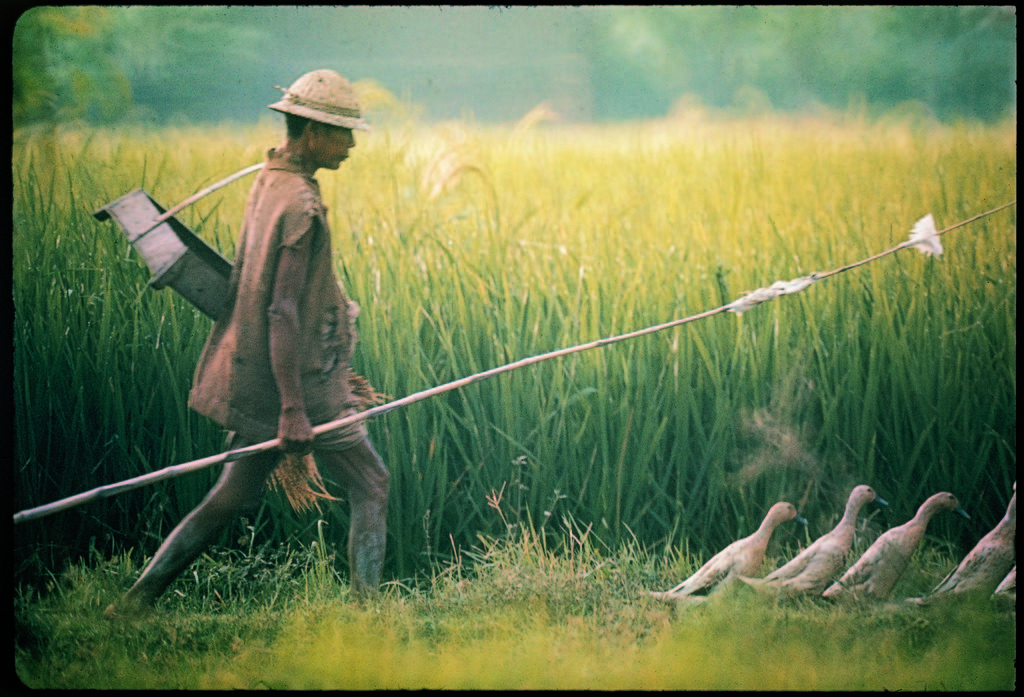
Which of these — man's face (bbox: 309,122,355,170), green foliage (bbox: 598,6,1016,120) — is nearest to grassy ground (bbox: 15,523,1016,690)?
man's face (bbox: 309,122,355,170)

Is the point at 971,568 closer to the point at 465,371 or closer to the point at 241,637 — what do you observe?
the point at 465,371

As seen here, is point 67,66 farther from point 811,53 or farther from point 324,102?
point 811,53

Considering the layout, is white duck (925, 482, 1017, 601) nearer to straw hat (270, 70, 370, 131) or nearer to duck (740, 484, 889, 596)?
duck (740, 484, 889, 596)

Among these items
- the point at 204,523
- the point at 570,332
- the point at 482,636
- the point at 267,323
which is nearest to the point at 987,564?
the point at 570,332

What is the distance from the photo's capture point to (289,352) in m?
3.22

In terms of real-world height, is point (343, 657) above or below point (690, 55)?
below

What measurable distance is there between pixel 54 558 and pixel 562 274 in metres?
2.21

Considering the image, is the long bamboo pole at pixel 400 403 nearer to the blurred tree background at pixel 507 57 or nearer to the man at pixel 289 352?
the man at pixel 289 352

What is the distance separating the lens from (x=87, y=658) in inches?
138

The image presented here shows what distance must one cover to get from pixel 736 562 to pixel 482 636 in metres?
0.98

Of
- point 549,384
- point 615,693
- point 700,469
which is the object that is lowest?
point 615,693

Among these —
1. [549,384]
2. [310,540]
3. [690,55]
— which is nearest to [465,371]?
[549,384]

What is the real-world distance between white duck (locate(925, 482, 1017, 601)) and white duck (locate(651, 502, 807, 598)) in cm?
64

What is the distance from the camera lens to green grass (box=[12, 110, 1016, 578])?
142 inches
